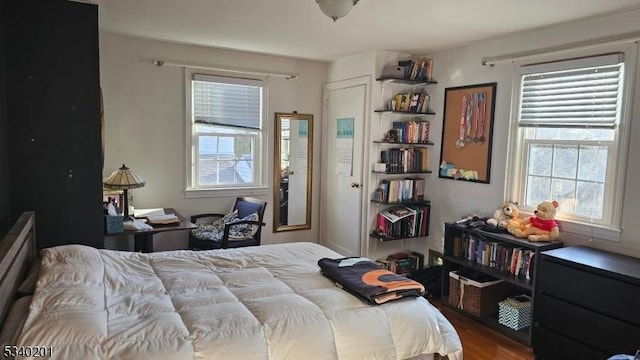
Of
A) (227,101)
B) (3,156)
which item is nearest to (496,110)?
(227,101)

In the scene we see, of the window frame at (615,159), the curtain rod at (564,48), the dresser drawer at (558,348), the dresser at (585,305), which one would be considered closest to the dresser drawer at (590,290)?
the dresser at (585,305)

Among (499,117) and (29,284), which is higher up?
(499,117)

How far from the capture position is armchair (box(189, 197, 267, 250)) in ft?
13.5

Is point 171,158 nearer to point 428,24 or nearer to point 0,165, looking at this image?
point 0,165

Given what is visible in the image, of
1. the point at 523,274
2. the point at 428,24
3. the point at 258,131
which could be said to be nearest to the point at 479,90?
the point at 428,24

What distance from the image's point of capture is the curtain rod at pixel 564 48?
2877 millimetres

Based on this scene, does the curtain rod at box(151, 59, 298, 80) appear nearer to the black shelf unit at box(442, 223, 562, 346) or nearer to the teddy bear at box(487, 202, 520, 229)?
the black shelf unit at box(442, 223, 562, 346)

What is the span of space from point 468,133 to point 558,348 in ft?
6.44

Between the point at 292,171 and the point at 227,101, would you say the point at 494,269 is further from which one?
the point at 227,101

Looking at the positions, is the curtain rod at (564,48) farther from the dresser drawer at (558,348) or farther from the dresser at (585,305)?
the dresser drawer at (558,348)

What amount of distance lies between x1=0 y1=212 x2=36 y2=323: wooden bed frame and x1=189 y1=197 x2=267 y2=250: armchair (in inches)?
63.6

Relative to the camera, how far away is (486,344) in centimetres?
324

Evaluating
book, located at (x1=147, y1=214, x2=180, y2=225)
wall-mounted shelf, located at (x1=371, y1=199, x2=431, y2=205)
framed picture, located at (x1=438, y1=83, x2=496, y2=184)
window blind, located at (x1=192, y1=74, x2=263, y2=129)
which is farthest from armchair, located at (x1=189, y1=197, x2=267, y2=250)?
framed picture, located at (x1=438, y1=83, x2=496, y2=184)

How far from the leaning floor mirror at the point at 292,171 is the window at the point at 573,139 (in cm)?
239
